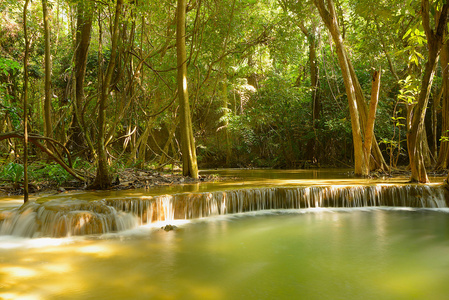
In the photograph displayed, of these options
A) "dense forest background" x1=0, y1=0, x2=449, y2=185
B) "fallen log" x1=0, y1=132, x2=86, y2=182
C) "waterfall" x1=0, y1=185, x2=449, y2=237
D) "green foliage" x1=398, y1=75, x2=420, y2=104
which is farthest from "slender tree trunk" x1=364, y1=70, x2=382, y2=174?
"fallen log" x1=0, y1=132, x2=86, y2=182

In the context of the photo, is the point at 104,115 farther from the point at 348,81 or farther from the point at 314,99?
the point at 314,99

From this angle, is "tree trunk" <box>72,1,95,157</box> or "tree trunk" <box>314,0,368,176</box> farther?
"tree trunk" <box>314,0,368,176</box>

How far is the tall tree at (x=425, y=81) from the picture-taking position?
5430 mm

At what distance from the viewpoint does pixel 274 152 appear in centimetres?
1645

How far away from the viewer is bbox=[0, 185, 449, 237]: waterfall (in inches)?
193

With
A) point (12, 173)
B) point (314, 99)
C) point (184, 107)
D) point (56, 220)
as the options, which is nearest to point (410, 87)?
point (184, 107)

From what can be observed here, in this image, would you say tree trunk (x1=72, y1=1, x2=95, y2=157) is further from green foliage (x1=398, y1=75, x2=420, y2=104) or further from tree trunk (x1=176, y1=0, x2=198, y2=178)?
green foliage (x1=398, y1=75, x2=420, y2=104)

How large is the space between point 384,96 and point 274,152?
535 cm

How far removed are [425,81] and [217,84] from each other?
23.9 ft

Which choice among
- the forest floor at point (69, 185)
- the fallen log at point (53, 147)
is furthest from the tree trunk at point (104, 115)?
the fallen log at point (53, 147)

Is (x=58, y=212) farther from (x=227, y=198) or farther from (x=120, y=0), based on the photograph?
(x=120, y=0)

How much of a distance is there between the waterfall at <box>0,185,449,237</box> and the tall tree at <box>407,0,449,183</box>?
0.53 meters

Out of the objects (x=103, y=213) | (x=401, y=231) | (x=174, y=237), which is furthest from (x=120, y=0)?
(x=401, y=231)

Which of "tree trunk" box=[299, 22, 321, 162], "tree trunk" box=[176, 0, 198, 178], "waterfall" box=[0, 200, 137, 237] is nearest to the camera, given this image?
"waterfall" box=[0, 200, 137, 237]
